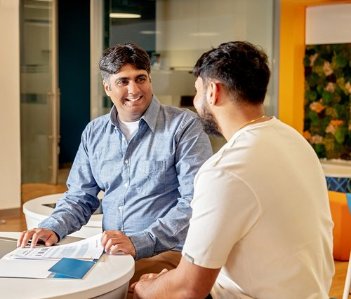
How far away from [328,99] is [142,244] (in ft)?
21.1

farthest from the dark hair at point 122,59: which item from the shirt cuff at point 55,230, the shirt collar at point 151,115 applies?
the shirt cuff at point 55,230

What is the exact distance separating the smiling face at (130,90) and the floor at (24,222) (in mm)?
2334

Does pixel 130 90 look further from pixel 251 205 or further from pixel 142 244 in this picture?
pixel 251 205

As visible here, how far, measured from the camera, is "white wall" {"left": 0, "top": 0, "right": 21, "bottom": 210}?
700 centimetres

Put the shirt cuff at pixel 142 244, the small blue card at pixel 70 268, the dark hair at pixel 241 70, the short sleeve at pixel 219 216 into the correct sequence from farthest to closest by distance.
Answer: the shirt cuff at pixel 142 244 < the small blue card at pixel 70 268 < the dark hair at pixel 241 70 < the short sleeve at pixel 219 216

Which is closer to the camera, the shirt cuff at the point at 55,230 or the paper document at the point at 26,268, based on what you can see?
the paper document at the point at 26,268

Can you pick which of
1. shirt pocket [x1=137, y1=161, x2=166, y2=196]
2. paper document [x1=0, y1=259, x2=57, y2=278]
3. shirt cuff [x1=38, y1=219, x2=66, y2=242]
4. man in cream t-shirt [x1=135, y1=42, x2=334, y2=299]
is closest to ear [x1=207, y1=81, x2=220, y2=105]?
man in cream t-shirt [x1=135, y1=42, x2=334, y2=299]

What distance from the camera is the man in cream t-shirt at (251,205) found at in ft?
5.50

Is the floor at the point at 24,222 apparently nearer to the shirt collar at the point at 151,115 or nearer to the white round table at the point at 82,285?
the shirt collar at the point at 151,115

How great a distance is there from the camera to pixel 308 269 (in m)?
1.74

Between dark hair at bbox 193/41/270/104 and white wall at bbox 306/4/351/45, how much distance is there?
6677 mm

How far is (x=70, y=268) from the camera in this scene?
6.64 feet

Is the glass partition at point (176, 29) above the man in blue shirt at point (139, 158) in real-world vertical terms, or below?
above

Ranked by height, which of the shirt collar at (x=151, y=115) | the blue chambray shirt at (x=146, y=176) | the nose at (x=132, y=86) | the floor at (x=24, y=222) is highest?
the nose at (x=132, y=86)
